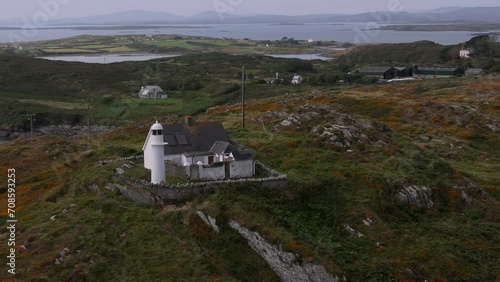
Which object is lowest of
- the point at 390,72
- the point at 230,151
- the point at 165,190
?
the point at 390,72

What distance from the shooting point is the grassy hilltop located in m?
26.2

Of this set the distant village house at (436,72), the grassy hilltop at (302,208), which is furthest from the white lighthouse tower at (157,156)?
the distant village house at (436,72)

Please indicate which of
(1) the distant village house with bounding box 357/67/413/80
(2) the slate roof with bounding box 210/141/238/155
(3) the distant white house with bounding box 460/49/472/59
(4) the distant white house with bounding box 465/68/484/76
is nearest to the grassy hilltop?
(2) the slate roof with bounding box 210/141/238/155

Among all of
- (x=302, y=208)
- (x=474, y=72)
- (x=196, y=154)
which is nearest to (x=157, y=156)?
(x=196, y=154)

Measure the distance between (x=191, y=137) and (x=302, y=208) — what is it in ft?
29.4

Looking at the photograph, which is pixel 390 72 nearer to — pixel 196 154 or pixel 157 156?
pixel 196 154

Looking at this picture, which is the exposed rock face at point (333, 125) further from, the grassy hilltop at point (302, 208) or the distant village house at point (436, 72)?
the distant village house at point (436, 72)

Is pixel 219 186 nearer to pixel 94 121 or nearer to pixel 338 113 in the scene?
pixel 338 113

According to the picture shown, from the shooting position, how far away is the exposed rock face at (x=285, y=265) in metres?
25.9

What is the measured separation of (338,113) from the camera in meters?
51.5

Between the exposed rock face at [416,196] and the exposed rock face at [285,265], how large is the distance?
10623 mm

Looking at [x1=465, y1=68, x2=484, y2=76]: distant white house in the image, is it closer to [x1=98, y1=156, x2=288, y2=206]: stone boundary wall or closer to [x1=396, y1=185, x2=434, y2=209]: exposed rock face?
[x1=396, y1=185, x2=434, y2=209]: exposed rock face

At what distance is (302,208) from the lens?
1232 inches

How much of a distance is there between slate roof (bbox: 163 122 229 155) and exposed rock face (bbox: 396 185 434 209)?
11.7 meters
